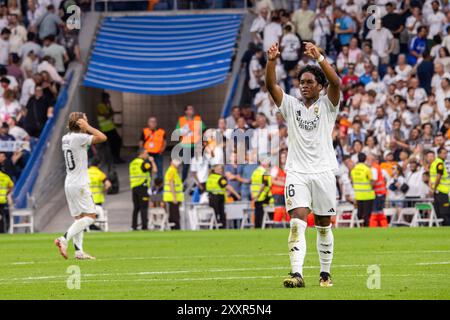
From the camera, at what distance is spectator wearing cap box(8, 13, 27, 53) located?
37812 millimetres

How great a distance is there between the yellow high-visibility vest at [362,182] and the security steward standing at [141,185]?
5426 millimetres

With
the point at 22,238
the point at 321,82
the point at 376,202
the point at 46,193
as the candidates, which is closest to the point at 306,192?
the point at 321,82

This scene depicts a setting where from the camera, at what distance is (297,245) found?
13.7m

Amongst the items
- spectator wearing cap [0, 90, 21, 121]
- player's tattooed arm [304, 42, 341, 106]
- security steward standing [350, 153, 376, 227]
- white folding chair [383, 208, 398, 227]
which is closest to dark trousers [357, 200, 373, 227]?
security steward standing [350, 153, 376, 227]

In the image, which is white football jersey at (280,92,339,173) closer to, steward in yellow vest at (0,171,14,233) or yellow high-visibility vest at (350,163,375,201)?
yellow high-visibility vest at (350,163,375,201)

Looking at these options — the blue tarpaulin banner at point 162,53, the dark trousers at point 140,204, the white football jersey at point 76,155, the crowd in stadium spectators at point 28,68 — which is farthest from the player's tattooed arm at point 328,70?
the blue tarpaulin banner at point 162,53

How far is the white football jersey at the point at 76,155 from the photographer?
67.0ft

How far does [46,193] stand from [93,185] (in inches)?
132

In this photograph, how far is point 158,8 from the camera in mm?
40719

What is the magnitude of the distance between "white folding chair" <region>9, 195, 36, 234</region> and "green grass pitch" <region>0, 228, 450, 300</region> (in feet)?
14.9

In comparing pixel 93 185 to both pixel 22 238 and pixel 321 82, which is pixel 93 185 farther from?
pixel 321 82

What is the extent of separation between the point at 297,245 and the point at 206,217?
1914 cm

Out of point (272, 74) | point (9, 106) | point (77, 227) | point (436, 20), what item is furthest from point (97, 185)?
point (272, 74)

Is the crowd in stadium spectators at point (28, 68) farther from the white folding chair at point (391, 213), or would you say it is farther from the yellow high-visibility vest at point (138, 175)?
the white folding chair at point (391, 213)
